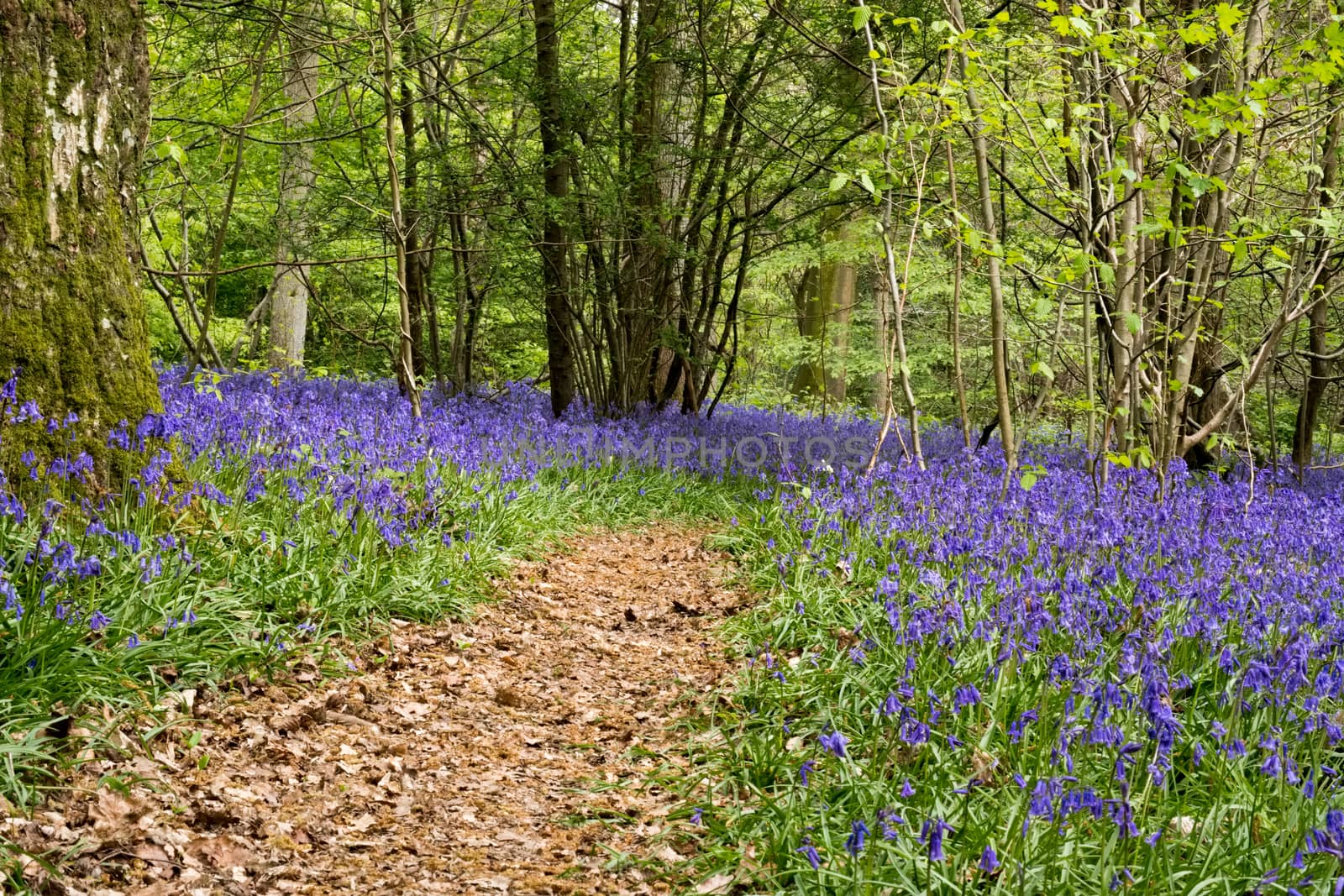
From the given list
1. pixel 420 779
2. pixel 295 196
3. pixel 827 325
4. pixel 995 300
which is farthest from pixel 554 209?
pixel 827 325

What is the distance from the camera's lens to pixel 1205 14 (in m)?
5.67

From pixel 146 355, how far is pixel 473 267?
6.70m

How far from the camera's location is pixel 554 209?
354 inches

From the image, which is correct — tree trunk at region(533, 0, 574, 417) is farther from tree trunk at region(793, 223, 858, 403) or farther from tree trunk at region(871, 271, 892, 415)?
tree trunk at region(793, 223, 858, 403)

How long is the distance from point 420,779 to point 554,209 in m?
6.41

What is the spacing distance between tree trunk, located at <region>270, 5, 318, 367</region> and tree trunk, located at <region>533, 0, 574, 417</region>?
2143 mm

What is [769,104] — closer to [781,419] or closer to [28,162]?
[781,419]

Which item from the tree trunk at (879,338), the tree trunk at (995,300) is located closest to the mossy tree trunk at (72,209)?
the tree trunk at (995,300)

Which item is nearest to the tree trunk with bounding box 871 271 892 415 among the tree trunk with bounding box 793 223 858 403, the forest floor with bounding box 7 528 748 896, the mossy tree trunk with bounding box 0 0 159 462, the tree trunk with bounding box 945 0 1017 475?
the tree trunk with bounding box 793 223 858 403

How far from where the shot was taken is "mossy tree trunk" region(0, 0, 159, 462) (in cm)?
364

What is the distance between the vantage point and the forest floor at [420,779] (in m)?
2.80

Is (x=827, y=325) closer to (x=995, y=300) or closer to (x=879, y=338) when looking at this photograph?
(x=879, y=338)

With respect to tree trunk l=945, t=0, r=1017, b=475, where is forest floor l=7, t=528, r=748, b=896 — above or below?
below

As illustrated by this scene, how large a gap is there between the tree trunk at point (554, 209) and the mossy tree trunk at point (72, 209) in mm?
4921
